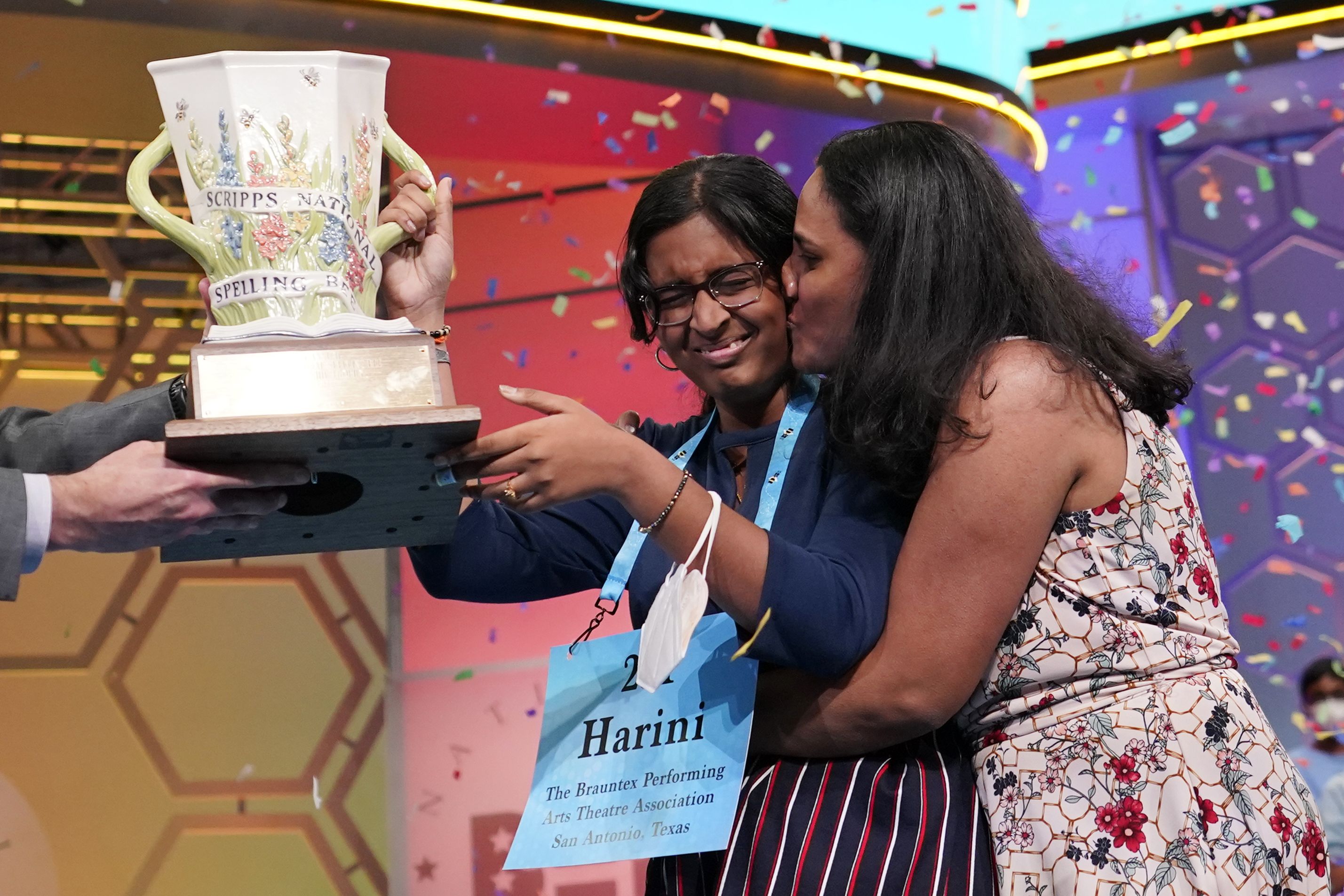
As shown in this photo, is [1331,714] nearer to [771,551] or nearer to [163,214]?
[771,551]

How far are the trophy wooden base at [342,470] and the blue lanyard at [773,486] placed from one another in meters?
0.17

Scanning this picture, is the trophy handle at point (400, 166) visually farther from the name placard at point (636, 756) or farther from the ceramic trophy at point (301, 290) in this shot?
the name placard at point (636, 756)

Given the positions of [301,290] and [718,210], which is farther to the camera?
[718,210]

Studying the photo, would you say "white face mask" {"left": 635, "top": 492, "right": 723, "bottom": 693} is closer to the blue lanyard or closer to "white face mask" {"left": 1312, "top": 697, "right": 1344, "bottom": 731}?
the blue lanyard

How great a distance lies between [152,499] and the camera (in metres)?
1.00

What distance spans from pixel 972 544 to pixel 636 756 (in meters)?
0.38

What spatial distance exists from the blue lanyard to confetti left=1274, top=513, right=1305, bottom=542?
8.88ft

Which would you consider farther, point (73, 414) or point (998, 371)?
point (73, 414)

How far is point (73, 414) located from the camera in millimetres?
1473

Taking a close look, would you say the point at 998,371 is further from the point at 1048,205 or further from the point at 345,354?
the point at 1048,205

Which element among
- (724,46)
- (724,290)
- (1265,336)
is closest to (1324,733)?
(1265,336)

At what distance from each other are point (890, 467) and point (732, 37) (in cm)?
201

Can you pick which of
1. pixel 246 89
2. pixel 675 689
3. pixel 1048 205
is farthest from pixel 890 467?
pixel 1048 205

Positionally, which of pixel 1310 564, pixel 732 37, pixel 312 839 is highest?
pixel 732 37
